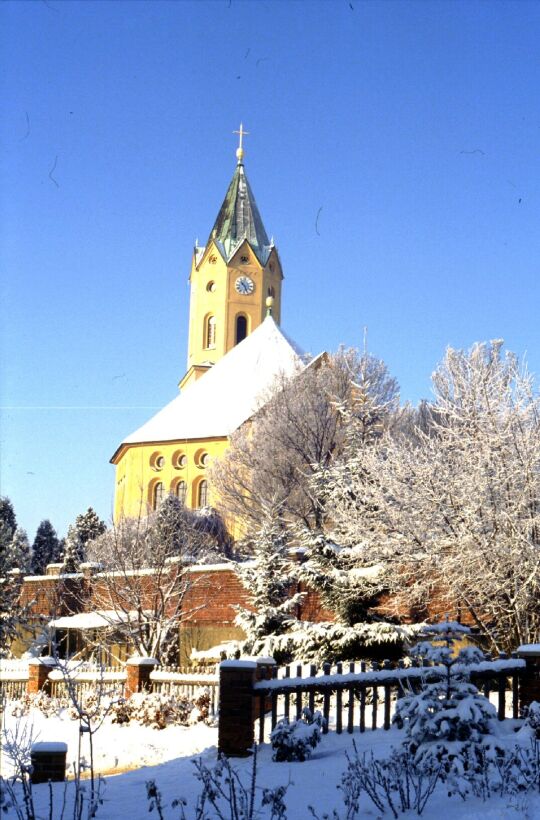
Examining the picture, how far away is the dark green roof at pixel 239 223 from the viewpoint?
68875 mm

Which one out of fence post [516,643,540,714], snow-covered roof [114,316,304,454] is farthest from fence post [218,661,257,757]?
snow-covered roof [114,316,304,454]

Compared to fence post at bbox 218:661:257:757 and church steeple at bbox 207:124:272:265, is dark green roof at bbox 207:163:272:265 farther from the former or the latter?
fence post at bbox 218:661:257:757

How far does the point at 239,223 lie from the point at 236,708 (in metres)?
63.1

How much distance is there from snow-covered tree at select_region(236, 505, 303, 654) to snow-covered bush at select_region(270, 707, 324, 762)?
325 inches

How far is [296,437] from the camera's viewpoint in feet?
101

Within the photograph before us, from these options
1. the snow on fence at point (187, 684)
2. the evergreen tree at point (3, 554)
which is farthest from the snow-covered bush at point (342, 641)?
the evergreen tree at point (3, 554)

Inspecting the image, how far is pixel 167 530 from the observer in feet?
90.2

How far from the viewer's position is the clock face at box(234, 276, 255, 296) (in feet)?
221

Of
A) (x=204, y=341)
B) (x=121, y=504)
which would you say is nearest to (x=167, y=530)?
(x=121, y=504)

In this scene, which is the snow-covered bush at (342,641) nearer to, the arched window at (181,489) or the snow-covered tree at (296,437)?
the snow-covered tree at (296,437)

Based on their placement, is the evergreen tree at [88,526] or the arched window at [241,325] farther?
the arched window at [241,325]

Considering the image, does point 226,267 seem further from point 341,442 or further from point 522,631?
point 522,631

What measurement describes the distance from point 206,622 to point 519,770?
15240mm

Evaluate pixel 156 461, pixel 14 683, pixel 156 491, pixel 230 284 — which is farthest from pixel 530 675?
pixel 230 284
